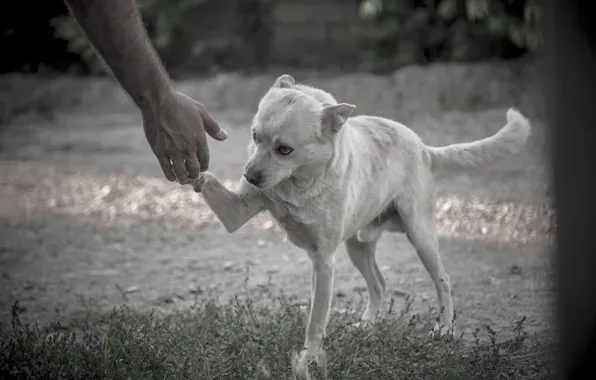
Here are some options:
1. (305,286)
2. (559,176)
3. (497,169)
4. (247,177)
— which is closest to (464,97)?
(497,169)

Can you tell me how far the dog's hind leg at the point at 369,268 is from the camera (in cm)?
384

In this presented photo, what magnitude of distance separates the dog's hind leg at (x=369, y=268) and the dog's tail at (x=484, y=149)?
1.64ft

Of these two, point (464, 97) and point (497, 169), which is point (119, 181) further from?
point (464, 97)

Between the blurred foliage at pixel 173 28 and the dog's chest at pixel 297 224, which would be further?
the blurred foliage at pixel 173 28

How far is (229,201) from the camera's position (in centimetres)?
316

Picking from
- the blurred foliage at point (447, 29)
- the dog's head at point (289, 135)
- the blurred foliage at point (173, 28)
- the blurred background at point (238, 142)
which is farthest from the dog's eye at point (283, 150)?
the blurred foliage at point (173, 28)

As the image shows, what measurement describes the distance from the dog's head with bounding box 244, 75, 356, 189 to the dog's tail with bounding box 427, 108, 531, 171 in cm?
89

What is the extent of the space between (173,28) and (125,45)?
8.58 meters

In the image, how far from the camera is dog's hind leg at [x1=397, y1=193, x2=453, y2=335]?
142 inches

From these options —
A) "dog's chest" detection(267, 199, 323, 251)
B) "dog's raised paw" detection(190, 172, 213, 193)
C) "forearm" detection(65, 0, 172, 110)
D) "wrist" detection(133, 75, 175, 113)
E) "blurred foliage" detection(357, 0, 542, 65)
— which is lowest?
"blurred foliage" detection(357, 0, 542, 65)

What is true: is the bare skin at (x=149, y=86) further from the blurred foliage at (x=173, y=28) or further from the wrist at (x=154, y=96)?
the blurred foliage at (x=173, y=28)

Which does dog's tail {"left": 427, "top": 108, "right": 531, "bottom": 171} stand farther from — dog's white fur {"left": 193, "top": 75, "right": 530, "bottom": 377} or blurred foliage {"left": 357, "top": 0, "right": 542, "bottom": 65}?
blurred foliage {"left": 357, "top": 0, "right": 542, "bottom": 65}

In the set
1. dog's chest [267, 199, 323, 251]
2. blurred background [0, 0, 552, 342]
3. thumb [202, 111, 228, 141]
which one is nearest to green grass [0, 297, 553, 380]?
dog's chest [267, 199, 323, 251]

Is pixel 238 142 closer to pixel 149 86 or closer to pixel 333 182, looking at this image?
pixel 333 182
